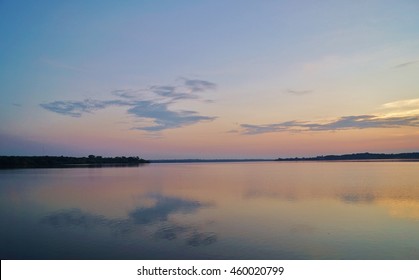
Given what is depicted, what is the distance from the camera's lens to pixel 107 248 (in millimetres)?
7965

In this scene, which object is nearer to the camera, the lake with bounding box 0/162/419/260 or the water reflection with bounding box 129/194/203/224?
the lake with bounding box 0/162/419/260

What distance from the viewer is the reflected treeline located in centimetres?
904

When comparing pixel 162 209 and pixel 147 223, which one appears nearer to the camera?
pixel 147 223

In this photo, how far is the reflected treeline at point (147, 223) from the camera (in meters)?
9.04

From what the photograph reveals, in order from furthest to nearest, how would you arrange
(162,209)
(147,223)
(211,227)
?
(162,209)
(147,223)
(211,227)

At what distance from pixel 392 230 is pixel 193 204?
26.2 ft

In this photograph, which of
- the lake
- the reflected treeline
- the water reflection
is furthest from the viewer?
the water reflection

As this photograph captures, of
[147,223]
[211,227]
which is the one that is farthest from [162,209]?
[211,227]

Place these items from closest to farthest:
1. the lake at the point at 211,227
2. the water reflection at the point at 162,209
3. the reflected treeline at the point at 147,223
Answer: the lake at the point at 211,227, the reflected treeline at the point at 147,223, the water reflection at the point at 162,209

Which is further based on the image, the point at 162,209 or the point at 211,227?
the point at 162,209

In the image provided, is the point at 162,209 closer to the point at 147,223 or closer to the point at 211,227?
the point at 147,223

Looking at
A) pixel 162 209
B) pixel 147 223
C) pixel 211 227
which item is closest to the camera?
pixel 211 227

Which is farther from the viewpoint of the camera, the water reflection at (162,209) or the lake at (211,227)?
the water reflection at (162,209)

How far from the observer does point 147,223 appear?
10.7m
